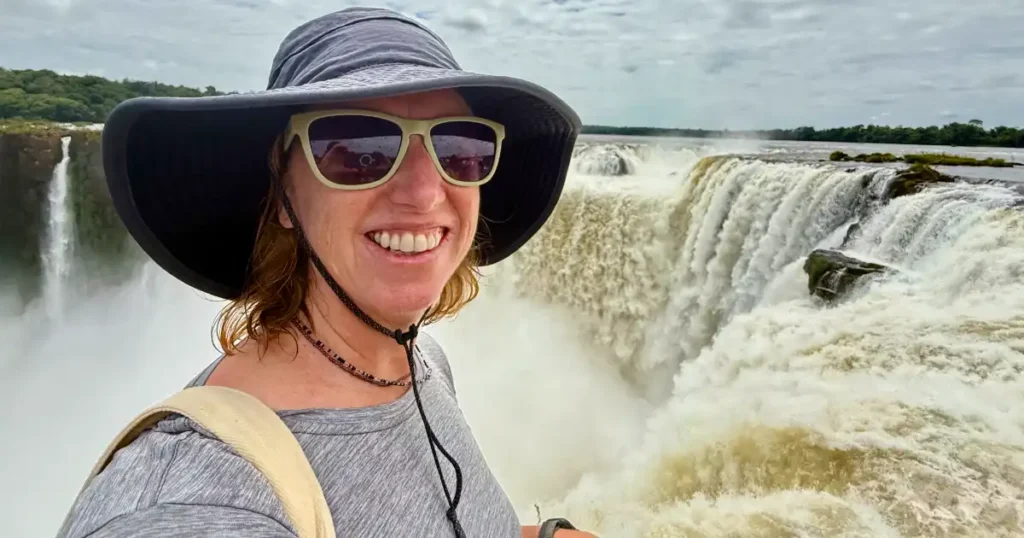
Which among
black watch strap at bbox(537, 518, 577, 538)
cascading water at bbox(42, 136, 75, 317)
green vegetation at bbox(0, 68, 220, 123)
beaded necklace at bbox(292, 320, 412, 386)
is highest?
green vegetation at bbox(0, 68, 220, 123)

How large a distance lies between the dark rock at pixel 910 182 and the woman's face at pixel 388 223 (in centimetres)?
616

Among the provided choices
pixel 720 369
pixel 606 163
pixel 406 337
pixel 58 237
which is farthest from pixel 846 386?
pixel 58 237

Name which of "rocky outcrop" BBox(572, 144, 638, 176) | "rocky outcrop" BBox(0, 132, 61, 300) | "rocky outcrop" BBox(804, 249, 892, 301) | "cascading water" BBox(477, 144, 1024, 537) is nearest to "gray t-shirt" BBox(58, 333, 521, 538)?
"cascading water" BBox(477, 144, 1024, 537)

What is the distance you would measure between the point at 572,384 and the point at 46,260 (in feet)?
58.8

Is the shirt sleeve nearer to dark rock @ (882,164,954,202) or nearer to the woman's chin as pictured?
the woman's chin

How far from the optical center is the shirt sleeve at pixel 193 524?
532 mm

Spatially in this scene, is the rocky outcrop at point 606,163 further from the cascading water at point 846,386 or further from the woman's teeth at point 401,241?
the woman's teeth at point 401,241

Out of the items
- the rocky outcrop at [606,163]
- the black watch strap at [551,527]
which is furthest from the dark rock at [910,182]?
the rocky outcrop at [606,163]

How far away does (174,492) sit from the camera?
0.57 m

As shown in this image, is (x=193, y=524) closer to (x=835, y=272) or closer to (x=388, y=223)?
(x=388, y=223)

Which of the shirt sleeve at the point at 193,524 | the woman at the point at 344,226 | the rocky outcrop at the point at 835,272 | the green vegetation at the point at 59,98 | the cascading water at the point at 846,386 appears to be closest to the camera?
the shirt sleeve at the point at 193,524

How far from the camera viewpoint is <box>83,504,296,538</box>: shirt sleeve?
532 millimetres

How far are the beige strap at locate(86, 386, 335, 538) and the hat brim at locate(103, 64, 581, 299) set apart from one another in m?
0.35

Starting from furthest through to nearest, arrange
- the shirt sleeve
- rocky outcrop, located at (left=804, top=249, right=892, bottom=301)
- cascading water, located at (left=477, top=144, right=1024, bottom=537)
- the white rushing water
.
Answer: rocky outcrop, located at (left=804, top=249, right=892, bottom=301), the white rushing water, cascading water, located at (left=477, top=144, right=1024, bottom=537), the shirt sleeve
